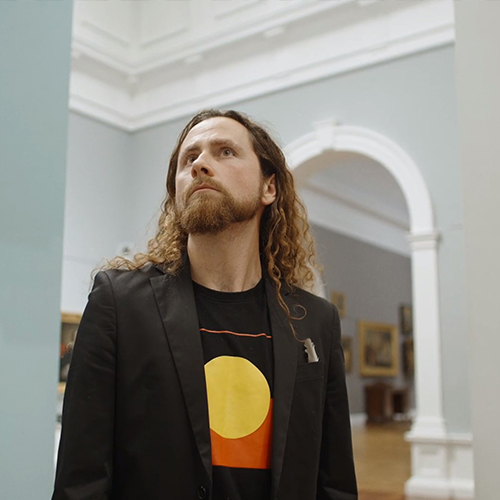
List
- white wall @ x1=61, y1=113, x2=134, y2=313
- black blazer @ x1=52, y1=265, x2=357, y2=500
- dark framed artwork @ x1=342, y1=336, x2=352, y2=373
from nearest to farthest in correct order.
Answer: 1. black blazer @ x1=52, y1=265, x2=357, y2=500
2. white wall @ x1=61, y1=113, x2=134, y2=313
3. dark framed artwork @ x1=342, y1=336, x2=352, y2=373

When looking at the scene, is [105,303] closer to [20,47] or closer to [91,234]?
[20,47]

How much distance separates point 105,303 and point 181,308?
8.7 inches

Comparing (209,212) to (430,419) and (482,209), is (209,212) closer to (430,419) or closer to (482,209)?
(482,209)

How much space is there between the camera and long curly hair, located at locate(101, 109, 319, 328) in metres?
2.34

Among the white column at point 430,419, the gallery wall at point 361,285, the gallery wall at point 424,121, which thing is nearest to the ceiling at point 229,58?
the gallery wall at point 424,121

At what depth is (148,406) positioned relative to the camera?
195 cm

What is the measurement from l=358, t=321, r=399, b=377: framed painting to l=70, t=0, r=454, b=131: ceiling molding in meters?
9.07

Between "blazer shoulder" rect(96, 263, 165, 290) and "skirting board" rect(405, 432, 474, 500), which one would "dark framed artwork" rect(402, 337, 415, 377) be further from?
"blazer shoulder" rect(96, 263, 165, 290)

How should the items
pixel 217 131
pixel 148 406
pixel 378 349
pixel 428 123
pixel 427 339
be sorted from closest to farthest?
pixel 148 406, pixel 217 131, pixel 427 339, pixel 428 123, pixel 378 349

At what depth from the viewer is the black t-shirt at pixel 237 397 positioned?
2.01m

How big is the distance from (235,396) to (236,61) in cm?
733

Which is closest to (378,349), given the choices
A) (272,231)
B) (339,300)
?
(339,300)

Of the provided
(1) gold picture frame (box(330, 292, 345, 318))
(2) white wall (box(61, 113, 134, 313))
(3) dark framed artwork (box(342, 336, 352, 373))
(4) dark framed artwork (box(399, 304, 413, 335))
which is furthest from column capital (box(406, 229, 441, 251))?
(4) dark framed artwork (box(399, 304, 413, 335))

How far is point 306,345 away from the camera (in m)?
2.21
